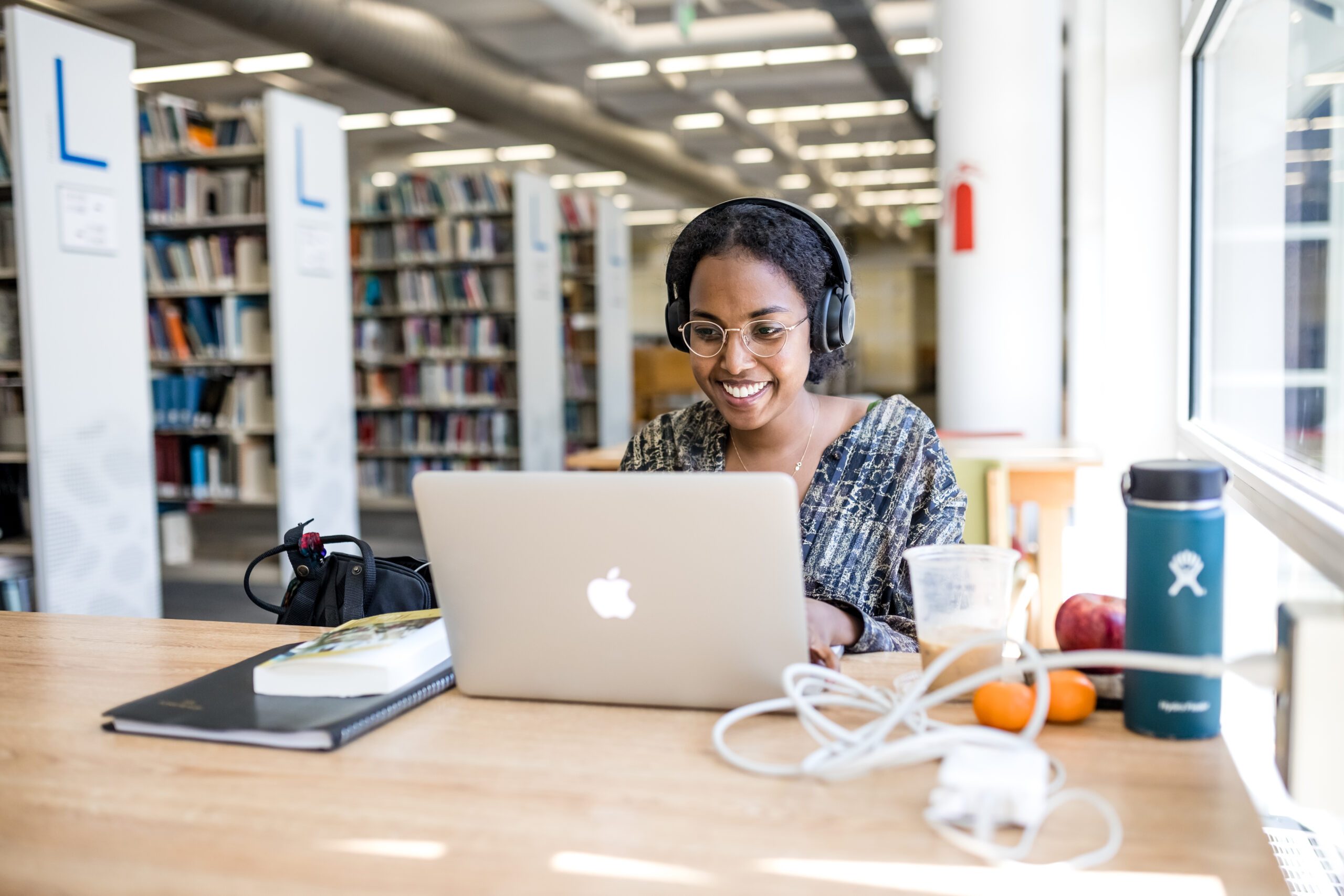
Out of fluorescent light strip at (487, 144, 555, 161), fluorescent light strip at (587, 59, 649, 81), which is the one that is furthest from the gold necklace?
fluorescent light strip at (487, 144, 555, 161)

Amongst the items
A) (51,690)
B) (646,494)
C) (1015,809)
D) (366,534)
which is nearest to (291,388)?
(366,534)

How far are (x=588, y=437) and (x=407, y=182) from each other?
6.66 feet

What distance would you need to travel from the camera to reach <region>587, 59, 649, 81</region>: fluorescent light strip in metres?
8.01

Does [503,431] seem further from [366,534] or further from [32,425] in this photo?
[32,425]

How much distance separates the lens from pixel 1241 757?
2.04 m

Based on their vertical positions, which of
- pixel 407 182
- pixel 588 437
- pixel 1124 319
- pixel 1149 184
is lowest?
pixel 588 437

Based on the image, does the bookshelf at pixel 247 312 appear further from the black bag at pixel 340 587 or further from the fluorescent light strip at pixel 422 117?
the fluorescent light strip at pixel 422 117

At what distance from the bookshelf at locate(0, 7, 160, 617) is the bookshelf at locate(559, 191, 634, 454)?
3333 mm

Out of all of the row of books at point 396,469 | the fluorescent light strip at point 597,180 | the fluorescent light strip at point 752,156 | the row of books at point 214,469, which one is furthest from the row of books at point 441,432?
the fluorescent light strip at point 597,180

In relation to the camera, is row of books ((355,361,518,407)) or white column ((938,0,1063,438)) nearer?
white column ((938,0,1063,438))

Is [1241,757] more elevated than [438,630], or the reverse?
[438,630]

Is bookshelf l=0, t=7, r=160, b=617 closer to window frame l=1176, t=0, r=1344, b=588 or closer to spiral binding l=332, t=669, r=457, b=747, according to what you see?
spiral binding l=332, t=669, r=457, b=747

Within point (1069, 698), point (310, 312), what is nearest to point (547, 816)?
point (1069, 698)

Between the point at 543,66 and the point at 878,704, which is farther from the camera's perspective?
the point at 543,66
